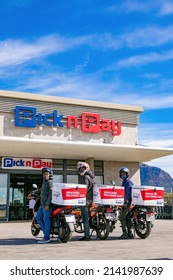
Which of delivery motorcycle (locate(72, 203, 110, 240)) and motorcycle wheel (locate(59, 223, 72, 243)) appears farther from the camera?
delivery motorcycle (locate(72, 203, 110, 240))

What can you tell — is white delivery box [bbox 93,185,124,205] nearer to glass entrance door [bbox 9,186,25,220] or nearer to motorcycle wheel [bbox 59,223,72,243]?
motorcycle wheel [bbox 59,223,72,243]

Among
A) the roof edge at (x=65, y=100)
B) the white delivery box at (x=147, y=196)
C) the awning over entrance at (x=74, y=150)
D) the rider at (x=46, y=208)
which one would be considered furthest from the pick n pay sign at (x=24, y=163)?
the white delivery box at (x=147, y=196)

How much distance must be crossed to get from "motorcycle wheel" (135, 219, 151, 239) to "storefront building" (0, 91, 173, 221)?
28.6ft

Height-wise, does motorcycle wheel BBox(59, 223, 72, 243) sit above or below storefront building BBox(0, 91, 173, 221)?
below

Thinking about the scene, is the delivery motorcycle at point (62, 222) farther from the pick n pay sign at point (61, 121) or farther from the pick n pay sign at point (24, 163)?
the pick n pay sign at point (24, 163)

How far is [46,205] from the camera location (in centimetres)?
855

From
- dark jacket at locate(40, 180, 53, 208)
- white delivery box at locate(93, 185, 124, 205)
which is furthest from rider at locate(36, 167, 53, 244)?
white delivery box at locate(93, 185, 124, 205)

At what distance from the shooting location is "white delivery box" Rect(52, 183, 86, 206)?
327 inches

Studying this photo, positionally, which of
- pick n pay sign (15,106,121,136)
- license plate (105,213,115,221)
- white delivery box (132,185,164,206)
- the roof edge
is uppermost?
the roof edge
